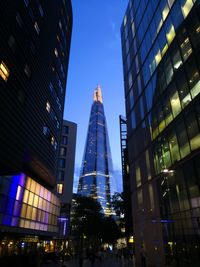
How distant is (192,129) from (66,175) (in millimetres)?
48234

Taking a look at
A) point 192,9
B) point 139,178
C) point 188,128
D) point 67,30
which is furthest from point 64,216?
point 192,9

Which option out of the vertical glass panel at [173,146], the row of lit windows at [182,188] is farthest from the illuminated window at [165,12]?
the row of lit windows at [182,188]

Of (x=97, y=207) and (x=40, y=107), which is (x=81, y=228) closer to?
(x=97, y=207)

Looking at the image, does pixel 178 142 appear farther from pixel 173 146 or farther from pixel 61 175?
pixel 61 175

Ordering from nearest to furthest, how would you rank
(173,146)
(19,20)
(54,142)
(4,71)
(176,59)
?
1. (4,71)
2. (173,146)
3. (176,59)
4. (19,20)
5. (54,142)

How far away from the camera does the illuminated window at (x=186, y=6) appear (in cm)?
2159

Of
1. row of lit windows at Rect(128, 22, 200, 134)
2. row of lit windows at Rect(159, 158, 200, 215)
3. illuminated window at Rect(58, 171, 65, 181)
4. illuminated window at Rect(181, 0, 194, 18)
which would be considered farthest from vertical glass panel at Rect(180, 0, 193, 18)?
illuminated window at Rect(58, 171, 65, 181)

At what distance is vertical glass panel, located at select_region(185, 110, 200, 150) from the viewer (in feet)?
59.9

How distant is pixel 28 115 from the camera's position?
78.2 feet

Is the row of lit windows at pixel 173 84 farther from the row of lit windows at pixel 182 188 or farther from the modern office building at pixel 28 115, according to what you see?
the modern office building at pixel 28 115

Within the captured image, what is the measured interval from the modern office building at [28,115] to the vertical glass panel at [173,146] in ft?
47.4

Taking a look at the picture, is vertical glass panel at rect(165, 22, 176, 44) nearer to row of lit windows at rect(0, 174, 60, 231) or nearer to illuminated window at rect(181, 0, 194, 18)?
illuminated window at rect(181, 0, 194, 18)

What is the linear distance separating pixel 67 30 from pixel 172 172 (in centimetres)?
3687

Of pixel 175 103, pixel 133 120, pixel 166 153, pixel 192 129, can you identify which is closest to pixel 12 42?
pixel 175 103
